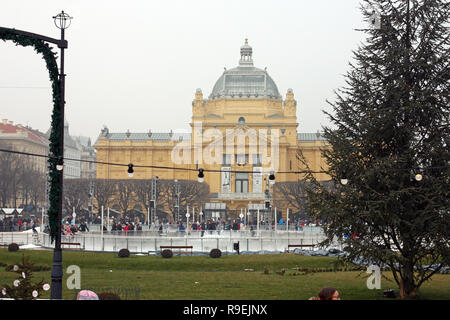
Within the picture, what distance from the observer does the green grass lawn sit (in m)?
21.7

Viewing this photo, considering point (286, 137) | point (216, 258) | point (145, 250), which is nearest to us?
point (216, 258)

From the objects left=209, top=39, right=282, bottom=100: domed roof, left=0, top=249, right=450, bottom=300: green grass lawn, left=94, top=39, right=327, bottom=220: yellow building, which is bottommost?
left=0, top=249, right=450, bottom=300: green grass lawn

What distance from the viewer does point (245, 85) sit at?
4973 inches

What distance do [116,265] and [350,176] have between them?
1522 centimetres

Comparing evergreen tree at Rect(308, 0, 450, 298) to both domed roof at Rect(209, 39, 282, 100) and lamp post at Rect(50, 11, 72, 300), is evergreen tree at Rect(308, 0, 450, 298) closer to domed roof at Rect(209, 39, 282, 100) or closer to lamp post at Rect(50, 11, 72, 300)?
lamp post at Rect(50, 11, 72, 300)

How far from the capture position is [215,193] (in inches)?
4262

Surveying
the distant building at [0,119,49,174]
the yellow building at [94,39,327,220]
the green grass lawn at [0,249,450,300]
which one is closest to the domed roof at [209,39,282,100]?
the yellow building at [94,39,327,220]

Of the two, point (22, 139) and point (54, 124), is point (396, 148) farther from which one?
point (22, 139)

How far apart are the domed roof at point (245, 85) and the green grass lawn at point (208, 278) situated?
89393mm

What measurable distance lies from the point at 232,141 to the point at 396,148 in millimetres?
91728

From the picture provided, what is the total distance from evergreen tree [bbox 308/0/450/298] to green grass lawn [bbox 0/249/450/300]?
1835mm

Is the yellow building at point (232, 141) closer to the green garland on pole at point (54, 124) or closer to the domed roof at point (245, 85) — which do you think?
the domed roof at point (245, 85)

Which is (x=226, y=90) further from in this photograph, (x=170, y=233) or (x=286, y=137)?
(x=170, y=233)

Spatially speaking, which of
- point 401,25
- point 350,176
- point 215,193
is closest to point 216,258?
point 350,176
